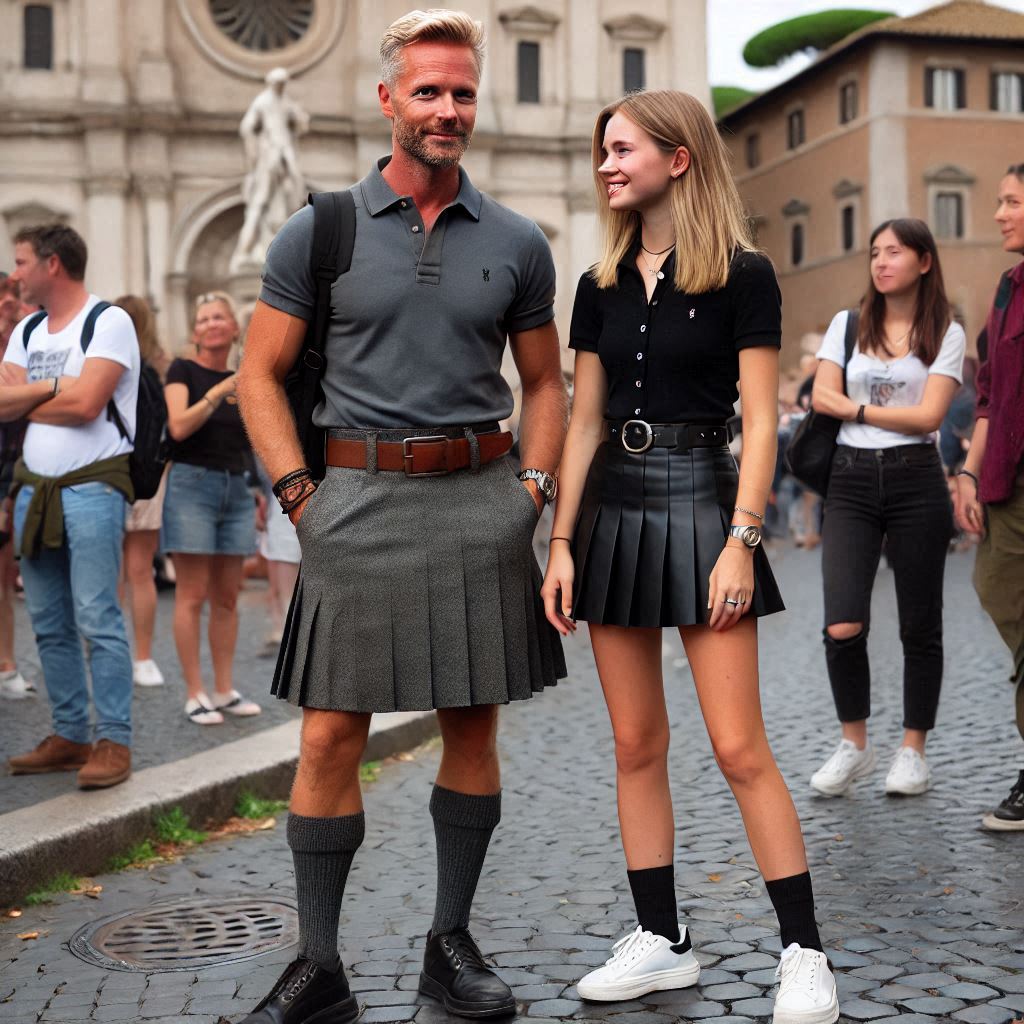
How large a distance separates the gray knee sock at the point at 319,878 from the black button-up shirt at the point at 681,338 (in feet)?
3.65

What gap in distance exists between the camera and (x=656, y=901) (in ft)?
12.3

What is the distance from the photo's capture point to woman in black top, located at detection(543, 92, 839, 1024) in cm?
352

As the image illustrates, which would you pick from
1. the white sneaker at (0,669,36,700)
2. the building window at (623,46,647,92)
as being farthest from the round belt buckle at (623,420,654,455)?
the building window at (623,46,647,92)

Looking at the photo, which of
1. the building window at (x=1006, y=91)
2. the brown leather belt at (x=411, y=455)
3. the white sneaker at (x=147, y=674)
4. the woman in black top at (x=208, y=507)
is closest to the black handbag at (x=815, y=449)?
the brown leather belt at (x=411, y=455)

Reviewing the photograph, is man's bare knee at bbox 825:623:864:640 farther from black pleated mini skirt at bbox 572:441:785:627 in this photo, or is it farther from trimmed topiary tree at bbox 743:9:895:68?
trimmed topiary tree at bbox 743:9:895:68

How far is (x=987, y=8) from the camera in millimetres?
48562

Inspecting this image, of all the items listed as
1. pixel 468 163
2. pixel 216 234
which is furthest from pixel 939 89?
pixel 216 234

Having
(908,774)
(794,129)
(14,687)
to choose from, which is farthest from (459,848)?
(794,129)

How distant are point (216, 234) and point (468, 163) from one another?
620cm

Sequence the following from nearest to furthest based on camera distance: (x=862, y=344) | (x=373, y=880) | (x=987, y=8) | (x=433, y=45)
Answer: (x=433, y=45), (x=373, y=880), (x=862, y=344), (x=987, y=8)

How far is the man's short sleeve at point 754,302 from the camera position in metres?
3.51

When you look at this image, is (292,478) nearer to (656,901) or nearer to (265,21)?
(656,901)

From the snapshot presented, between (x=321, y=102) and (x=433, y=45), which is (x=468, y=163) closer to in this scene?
(x=321, y=102)

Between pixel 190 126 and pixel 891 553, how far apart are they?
113 feet
